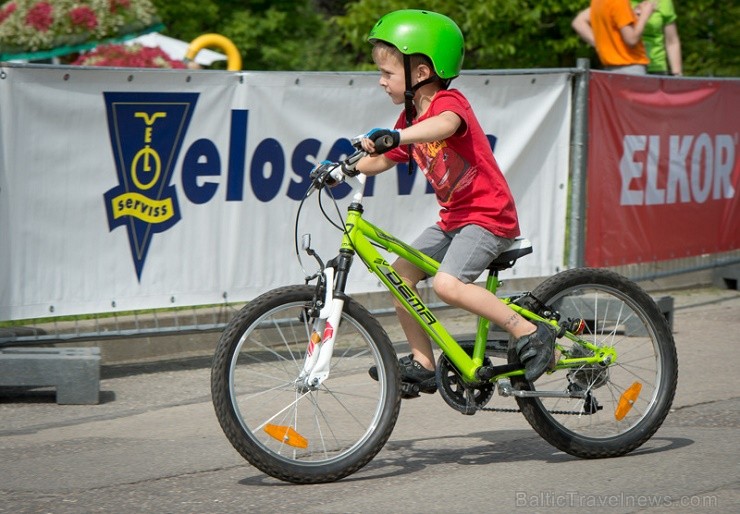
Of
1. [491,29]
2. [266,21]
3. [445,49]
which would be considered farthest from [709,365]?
[266,21]

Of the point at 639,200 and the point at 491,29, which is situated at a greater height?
the point at 491,29

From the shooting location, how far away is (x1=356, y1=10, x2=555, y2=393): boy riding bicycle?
532 cm

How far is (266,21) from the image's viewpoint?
2389 cm

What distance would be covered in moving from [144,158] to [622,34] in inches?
185

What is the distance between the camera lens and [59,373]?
274 inches

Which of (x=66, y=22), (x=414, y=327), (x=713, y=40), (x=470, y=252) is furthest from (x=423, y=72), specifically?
(x=713, y=40)

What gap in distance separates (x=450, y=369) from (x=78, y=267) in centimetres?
268

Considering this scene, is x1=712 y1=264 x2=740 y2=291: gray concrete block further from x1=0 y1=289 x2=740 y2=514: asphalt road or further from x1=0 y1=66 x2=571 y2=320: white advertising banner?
x1=0 y1=289 x2=740 y2=514: asphalt road

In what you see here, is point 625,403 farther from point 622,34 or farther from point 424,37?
point 622,34

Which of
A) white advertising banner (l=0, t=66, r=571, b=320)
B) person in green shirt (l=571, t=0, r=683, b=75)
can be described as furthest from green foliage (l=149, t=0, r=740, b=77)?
white advertising banner (l=0, t=66, r=571, b=320)

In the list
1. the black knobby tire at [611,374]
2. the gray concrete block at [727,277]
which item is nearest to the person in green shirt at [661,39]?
the gray concrete block at [727,277]

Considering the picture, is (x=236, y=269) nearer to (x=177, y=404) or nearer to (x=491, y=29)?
(x=177, y=404)

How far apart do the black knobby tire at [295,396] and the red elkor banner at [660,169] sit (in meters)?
3.92

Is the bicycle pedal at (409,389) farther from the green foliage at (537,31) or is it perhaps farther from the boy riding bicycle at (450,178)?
the green foliage at (537,31)
